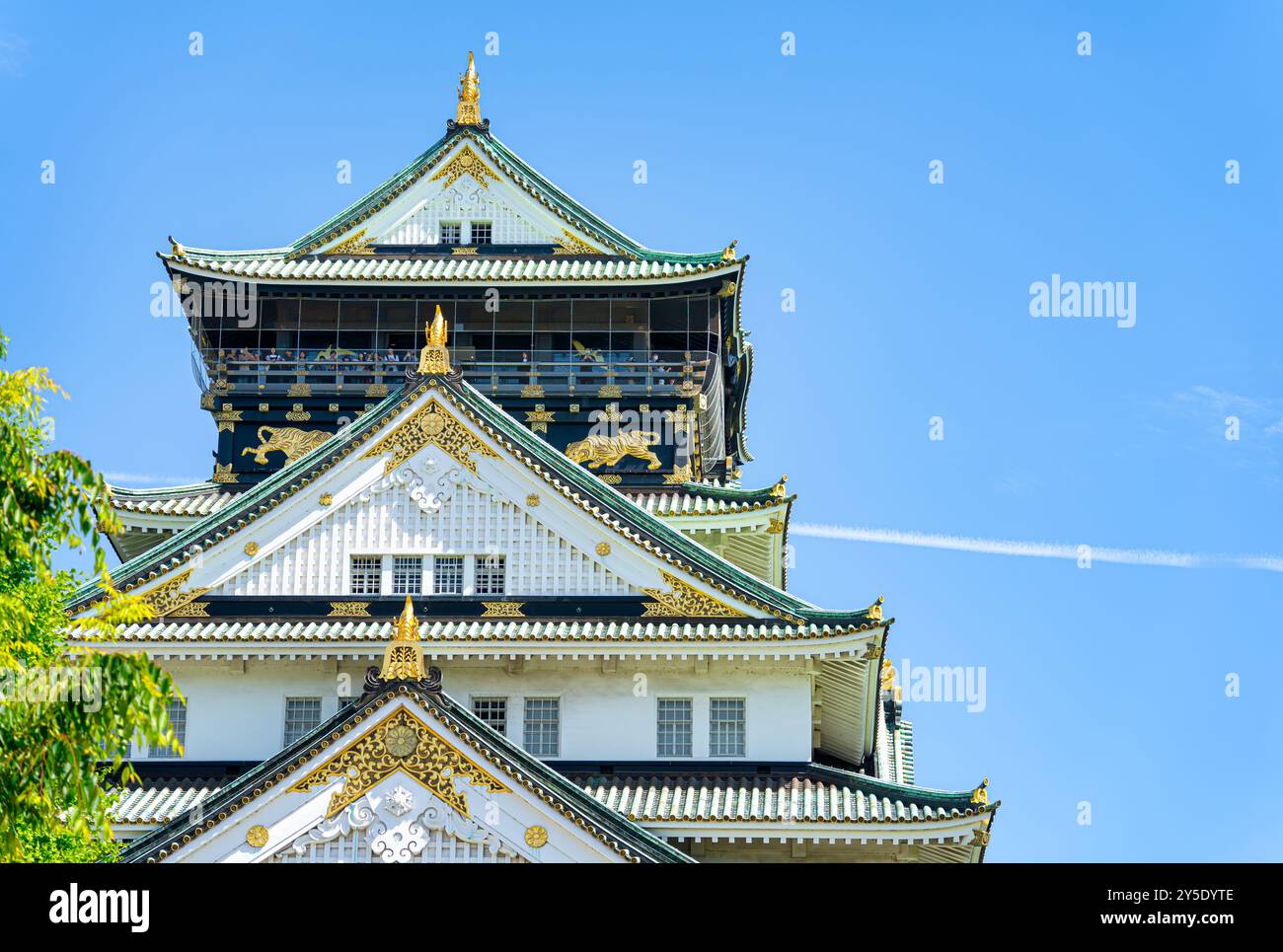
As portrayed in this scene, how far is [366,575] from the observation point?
138 feet

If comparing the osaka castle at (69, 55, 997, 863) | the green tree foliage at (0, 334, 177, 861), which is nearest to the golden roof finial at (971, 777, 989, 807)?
the osaka castle at (69, 55, 997, 863)

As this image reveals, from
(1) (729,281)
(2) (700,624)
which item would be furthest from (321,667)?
(1) (729,281)

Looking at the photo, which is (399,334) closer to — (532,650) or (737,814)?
(532,650)

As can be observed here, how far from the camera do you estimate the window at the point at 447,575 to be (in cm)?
4191

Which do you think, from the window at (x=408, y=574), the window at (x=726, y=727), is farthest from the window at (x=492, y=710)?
the window at (x=726, y=727)

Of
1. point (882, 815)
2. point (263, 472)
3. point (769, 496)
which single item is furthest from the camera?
point (263, 472)

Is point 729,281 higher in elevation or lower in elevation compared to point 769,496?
higher

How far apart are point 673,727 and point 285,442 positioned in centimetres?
1310

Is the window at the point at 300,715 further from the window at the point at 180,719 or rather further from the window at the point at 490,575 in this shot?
the window at the point at 490,575

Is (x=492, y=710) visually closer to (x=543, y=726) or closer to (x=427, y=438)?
(x=543, y=726)

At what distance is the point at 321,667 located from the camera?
1624 inches

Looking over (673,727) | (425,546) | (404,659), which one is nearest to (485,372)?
(425,546)

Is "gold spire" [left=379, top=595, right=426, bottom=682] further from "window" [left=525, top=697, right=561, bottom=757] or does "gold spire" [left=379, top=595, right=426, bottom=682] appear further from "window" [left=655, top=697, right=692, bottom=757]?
"window" [left=655, top=697, right=692, bottom=757]

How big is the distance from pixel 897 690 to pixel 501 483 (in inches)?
669
